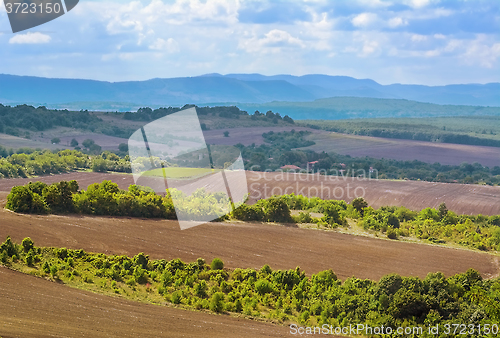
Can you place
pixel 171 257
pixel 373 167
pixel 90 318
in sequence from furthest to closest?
pixel 373 167 < pixel 171 257 < pixel 90 318

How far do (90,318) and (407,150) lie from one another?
10082 cm

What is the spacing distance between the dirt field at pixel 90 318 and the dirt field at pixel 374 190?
27990 mm

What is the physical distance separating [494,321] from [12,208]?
84.5ft

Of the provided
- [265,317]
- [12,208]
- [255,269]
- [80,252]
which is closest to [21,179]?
[12,208]

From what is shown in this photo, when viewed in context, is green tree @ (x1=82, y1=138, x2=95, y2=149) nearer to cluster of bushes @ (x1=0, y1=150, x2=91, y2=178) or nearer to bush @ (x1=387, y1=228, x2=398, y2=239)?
cluster of bushes @ (x1=0, y1=150, x2=91, y2=178)

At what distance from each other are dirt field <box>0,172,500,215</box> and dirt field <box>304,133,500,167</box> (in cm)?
4201

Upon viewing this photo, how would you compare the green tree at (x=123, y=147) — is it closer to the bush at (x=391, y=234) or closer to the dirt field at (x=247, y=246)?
the dirt field at (x=247, y=246)

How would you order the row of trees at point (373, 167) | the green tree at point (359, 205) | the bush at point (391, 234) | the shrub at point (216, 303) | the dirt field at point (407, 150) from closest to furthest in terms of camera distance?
the shrub at point (216, 303) → the bush at point (391, 234) → the green tree at point (359, 205) → the row of trees at point (373, 167) → the dirt field at point (407, 150)

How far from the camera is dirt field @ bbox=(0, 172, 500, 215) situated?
49.8 metres

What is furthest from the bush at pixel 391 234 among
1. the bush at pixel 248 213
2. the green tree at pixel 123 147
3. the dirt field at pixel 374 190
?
the green tree at pixel 123 147

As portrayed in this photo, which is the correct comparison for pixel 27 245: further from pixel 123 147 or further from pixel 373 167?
pixel 123 147

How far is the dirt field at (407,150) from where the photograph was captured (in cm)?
10162

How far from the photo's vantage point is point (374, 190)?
2208 inches

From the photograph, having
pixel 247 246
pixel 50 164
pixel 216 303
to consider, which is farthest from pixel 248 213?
pixel 50 164
